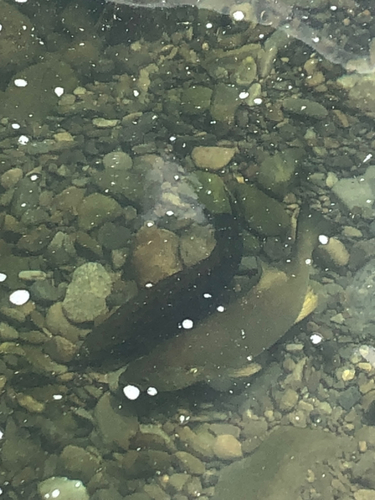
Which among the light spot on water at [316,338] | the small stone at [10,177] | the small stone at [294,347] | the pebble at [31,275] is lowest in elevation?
the small stone at [294,347]

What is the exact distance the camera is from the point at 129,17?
9.40ft

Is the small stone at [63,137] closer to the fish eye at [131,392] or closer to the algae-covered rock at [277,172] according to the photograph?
the algae-covered rock at [277,172]

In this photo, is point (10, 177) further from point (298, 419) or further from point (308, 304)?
point (298, 419)

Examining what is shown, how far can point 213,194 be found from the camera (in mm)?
2531

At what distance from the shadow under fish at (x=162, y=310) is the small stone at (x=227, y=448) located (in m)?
0.48

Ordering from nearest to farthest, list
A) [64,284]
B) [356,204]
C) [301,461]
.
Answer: [301,461] < [64,284] < [356,204]

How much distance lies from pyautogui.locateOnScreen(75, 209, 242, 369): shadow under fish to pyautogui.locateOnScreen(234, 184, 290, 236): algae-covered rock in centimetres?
15

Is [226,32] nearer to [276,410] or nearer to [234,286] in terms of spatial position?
[234,286]

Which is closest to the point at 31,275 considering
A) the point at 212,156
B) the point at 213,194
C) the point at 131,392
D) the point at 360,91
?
the point at 131,392

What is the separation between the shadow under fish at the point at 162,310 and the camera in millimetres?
2164

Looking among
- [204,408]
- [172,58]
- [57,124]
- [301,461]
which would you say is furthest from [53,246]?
[301,461]

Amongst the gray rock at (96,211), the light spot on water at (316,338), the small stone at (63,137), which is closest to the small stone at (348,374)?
the light spot on water at (316,338)

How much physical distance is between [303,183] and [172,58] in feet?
3.33

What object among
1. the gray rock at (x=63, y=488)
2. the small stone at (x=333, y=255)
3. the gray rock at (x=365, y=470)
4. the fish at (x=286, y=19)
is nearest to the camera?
the gray rock at (x=63, y=488)
